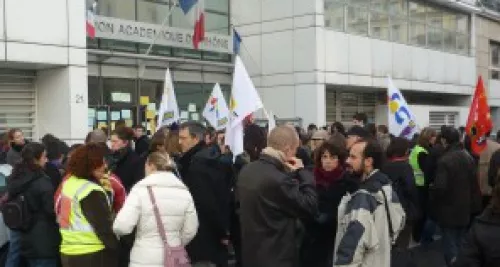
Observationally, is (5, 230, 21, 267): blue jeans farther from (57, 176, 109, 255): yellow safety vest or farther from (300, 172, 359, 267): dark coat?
(300, 172, 359, 267): dark coat

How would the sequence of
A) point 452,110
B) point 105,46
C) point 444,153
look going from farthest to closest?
1. point 452,110
2. point 105,46
3. point 444,153

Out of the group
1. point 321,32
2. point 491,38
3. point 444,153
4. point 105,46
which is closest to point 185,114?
point 105,46

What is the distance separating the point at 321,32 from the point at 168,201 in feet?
47.2

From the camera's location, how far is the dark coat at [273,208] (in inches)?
173

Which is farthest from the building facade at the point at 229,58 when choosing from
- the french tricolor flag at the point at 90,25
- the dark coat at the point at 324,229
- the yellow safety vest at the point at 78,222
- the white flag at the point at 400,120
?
the dark coat at the point at 324,229

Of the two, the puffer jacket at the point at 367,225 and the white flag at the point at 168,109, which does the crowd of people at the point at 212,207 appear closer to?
the puffer jacket at the point at 367,225

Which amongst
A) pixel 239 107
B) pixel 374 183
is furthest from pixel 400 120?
pixel 374 183

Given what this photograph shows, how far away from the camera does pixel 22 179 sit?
5.53 metres

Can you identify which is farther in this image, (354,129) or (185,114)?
(185,114)

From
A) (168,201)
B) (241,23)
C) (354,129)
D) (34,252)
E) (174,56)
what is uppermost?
(241,23)

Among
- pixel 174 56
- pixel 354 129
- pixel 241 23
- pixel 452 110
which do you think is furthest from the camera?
pixel 452 110

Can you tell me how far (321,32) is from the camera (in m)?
18.3

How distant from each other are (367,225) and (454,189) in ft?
13.2

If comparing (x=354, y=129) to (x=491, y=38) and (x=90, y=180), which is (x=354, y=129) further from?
(x=491, y=38)
